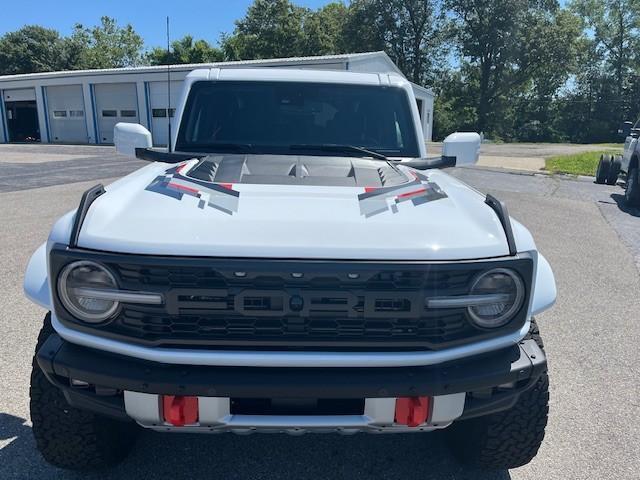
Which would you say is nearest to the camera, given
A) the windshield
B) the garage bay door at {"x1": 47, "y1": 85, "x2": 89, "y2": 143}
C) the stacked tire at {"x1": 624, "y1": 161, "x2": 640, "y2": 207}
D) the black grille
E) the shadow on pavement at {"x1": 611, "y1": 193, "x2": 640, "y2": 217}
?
the black grille

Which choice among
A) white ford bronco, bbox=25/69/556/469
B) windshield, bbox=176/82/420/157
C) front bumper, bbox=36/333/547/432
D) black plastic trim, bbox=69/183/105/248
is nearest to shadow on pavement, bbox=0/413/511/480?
white ford bronco, bbox=25/69/556/469

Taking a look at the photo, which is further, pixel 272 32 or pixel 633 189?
pixel 272 32

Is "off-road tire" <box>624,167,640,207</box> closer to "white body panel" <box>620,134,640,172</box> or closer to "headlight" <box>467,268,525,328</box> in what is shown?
"white body panel" <box>620,134,640,172</box>

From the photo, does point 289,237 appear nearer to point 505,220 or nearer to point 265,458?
point 505,220

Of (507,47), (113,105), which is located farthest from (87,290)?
(507,47)

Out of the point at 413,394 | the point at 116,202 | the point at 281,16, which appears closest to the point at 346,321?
the point at 413,394

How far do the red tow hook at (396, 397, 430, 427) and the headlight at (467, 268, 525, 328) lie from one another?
354 mm

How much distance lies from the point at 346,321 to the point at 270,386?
34cm

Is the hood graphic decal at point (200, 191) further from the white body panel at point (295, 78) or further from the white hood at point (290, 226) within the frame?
the white body panel at point (295, 78)

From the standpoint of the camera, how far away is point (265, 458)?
8.50 ft

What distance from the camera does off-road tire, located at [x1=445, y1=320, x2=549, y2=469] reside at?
2.28 meters

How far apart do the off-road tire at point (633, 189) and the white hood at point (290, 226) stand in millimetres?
9522

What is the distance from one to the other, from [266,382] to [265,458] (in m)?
0.95

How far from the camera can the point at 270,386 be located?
1.82 m
